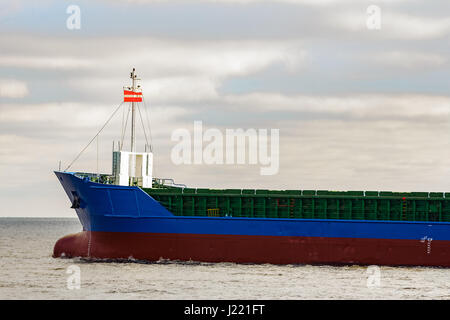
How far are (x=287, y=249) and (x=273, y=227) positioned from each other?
1.20 metres

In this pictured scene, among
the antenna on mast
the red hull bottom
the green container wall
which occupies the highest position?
the antenna on mast

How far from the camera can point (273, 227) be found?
34281 mm

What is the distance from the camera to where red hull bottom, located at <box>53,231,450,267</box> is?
112 ft

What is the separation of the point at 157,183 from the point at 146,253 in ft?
17.3

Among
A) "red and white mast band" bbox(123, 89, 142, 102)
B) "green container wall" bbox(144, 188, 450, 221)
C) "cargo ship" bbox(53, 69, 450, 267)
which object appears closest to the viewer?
"cargo ship" bbox(53, 69, 450, 267)

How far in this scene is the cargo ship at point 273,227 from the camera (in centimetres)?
3406

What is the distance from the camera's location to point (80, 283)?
28406 mm

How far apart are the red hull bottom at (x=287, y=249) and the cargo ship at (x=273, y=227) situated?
5 centimetres

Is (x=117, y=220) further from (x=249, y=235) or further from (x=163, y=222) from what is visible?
(x=249, y=235)

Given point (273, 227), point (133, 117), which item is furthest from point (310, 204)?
point (133, 117)

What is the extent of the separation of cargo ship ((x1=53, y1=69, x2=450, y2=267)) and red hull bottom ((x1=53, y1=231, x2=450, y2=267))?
0.15 ft

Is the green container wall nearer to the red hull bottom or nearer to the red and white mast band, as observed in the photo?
the red hull bottom

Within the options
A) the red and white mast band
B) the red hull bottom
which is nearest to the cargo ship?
the red hull bottom
